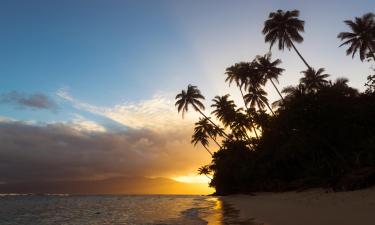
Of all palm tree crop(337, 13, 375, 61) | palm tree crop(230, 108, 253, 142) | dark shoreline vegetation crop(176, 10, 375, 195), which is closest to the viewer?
dark shoreline vegetation crop(176, 10, 375, 195)

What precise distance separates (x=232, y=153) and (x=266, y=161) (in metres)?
11.0

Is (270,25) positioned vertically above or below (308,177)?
above

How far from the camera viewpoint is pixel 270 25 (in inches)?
2116

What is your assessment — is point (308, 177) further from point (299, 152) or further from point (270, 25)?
point (270, 25)

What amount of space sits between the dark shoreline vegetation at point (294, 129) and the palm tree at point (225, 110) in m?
0.19

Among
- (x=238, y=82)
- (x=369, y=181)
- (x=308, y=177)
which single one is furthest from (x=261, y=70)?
(x=369, y=181)

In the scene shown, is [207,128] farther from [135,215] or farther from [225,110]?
[135,215]

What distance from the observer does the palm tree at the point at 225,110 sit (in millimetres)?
66000

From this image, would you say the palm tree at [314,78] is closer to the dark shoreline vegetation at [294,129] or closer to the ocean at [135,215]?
the dark shoreline vegetation at [294,129]

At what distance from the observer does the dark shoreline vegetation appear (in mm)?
36875

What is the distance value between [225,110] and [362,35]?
2651 cm

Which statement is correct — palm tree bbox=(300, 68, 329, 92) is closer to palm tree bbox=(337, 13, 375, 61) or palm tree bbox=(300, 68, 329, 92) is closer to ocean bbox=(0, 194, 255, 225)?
palm tree bbox=(337, 13, 375, 61)

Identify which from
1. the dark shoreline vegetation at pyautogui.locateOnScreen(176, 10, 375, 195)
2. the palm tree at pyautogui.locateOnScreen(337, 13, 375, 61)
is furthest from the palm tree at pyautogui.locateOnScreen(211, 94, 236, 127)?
the palm tree at pyautogui.locateOnScreen(337, 13, 375, 61)

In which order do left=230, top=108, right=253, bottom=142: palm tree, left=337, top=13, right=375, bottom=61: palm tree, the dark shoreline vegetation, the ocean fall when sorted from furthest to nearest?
1. left=230, top=108, right=253, bottom=142: palm tree
2. left=337, top=13, right=375, bottom=61: palm tree
3. the dark shoreline vegetation
4. the ocean
